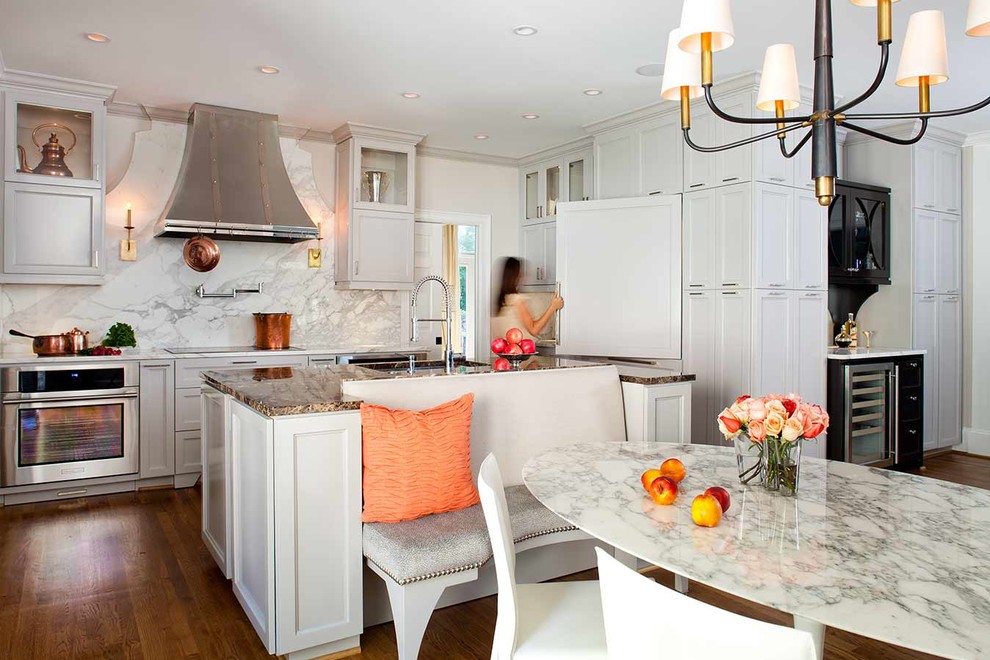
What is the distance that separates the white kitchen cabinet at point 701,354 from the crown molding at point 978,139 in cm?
313

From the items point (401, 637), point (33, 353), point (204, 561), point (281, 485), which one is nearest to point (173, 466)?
point (33, 353)

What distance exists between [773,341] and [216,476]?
11.1 ft

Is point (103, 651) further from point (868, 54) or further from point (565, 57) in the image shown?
point (868, 54)

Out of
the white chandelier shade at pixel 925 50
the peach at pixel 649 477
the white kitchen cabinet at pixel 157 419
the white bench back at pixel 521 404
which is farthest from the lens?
the white kitchen cabinet at pixel 157 419

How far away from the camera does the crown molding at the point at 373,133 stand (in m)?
5.44

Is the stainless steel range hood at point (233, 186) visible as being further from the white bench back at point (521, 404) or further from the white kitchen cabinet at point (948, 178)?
the white kitchen cabinet at point (948, 178)

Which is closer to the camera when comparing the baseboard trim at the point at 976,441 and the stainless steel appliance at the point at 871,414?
the stainless steel appliance at the point at 871,414

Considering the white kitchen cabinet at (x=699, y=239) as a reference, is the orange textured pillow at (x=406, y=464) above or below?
below

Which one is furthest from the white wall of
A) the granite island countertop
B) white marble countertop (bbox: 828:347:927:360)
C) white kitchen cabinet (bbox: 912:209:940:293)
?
the granite island countertop

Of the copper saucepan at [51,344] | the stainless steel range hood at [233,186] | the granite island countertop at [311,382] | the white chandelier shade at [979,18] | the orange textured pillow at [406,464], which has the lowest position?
the orange textured pillow at [406,464]

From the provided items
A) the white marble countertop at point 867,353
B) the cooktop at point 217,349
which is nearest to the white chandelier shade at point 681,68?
the white marble countertop at point 867,353

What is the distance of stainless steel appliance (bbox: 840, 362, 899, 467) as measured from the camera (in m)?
4.73

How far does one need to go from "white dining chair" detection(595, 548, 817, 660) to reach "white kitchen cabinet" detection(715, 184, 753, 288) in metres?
3.60

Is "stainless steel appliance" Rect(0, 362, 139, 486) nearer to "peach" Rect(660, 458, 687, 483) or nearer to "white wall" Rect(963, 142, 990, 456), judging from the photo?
"peach" Rect(660, 458, 687, 483)
